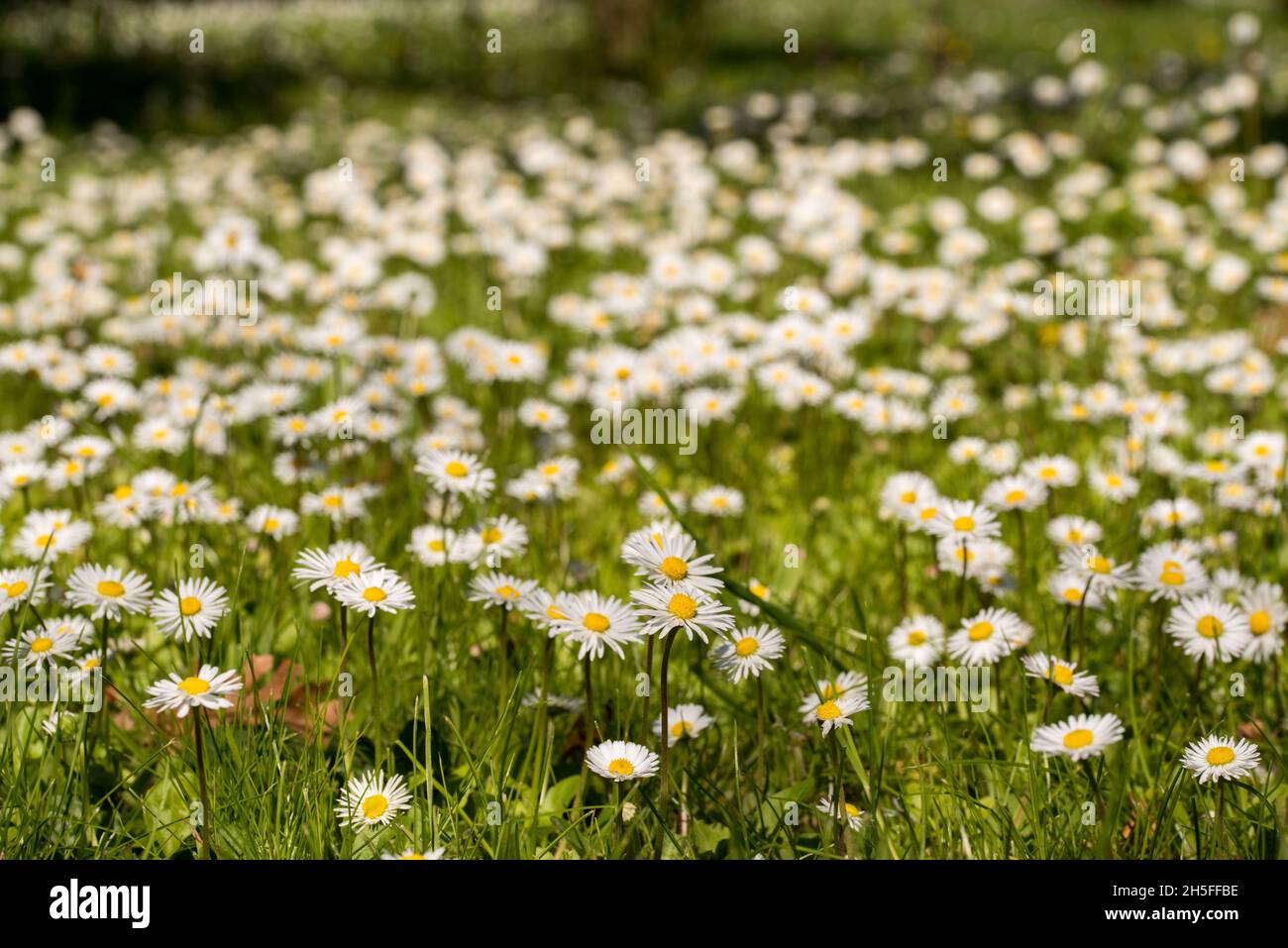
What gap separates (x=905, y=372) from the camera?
12.5ft

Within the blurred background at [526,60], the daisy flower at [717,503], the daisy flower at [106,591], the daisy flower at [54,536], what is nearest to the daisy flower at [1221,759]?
the daisy flower at [717,503]

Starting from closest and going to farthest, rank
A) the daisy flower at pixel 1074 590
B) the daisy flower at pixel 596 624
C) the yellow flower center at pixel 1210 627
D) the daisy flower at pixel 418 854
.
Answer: the daisy flower at pixel 418 854 < the daisy flower at pixel 596 624 < the yellow flower center at pixel 1210 627 < the daisy flower at pixel 1074 590

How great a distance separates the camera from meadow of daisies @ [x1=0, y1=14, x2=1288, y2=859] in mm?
1839

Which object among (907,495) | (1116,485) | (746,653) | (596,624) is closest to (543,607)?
(596,624)

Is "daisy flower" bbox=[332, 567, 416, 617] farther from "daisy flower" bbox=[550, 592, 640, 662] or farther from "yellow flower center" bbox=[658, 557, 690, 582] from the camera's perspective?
"yellow flower center" bbox=[658, 557, 690, 582]

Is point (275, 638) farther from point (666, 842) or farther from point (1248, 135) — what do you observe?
point (1248, 135)

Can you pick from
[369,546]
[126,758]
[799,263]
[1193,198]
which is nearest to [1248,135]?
[1193,198]

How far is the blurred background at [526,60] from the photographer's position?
929 cm

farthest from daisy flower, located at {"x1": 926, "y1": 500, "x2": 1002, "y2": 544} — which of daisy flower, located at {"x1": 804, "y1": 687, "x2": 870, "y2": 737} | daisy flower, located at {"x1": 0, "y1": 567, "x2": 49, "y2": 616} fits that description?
daisy flower, located at {"x1": 0, "y1": 567, "x2": 49, "y2": 616}

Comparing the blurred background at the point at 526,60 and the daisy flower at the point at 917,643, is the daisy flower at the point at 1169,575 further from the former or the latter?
the blurred background at the point at 526,60

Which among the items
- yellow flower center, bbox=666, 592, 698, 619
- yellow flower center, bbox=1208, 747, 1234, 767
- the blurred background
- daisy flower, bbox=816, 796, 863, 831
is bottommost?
daisy flower, bbox=816, 796, 863, 831

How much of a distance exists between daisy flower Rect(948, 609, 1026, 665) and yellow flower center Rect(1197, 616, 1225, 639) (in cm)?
31

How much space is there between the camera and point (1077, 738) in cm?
169

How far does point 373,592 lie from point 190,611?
0.35 meters
